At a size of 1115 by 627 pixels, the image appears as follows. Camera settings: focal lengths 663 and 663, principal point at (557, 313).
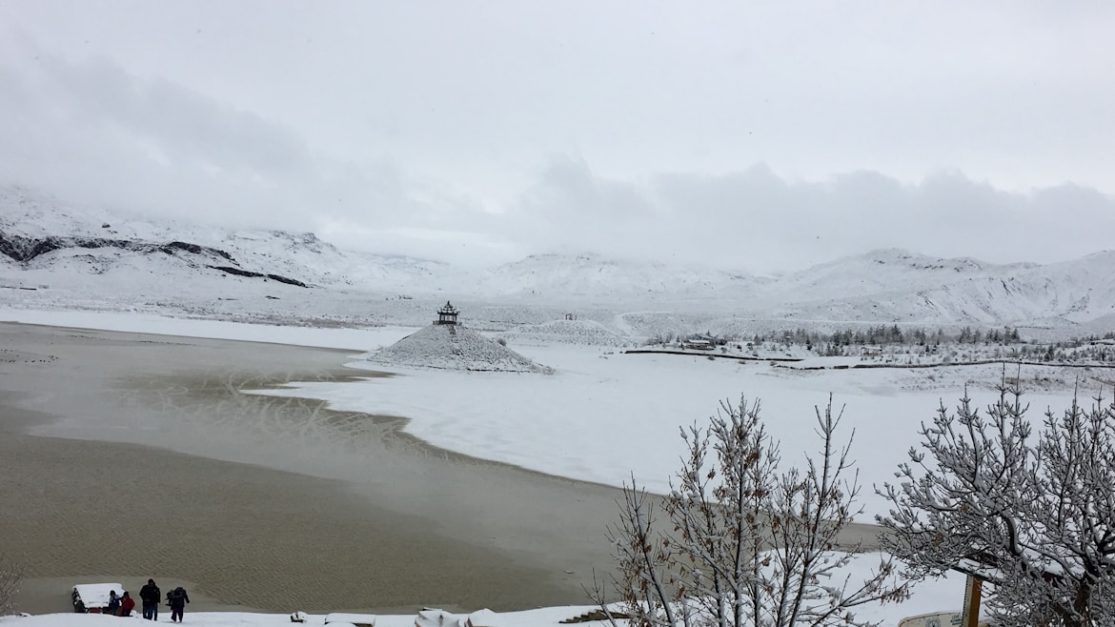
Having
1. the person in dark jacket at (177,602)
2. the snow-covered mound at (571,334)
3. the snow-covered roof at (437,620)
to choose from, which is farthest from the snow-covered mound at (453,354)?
the snow-covered roof at (437,620)

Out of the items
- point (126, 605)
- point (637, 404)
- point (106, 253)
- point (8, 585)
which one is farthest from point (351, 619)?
point (106, 253)

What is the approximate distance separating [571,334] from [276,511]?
4782 centimetres

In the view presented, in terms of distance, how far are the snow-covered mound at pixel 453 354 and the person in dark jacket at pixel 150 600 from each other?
28.5 metres

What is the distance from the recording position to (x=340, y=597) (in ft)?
32.9

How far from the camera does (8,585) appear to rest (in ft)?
29.1

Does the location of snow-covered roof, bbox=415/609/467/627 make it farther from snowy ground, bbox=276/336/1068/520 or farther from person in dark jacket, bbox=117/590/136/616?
snowy ground, bbox=276/336/1068/520

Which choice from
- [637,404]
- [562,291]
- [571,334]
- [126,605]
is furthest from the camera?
[562,291]

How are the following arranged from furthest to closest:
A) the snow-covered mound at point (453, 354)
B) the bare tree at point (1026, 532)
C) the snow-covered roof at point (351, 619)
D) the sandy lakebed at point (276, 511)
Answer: the snow-covered mound at point (453, 354) < the sandy lakebed at point (276, 511) < the snow-covered roof at point (351, 619) < the bare tree at point (1026, 532)

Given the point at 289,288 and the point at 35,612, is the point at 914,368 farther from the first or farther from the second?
the point at 289,288

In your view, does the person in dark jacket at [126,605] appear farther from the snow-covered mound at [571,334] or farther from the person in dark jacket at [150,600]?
the snow-covered mound at [571,334]

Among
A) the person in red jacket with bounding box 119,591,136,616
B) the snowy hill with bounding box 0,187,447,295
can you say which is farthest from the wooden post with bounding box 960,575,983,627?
the snowy hill with bounding box 0,187,447,295

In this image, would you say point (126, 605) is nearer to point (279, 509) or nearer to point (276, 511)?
point (276, 511)

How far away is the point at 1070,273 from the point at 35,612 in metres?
132

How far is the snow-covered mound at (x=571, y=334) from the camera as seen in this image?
58.4 meters
